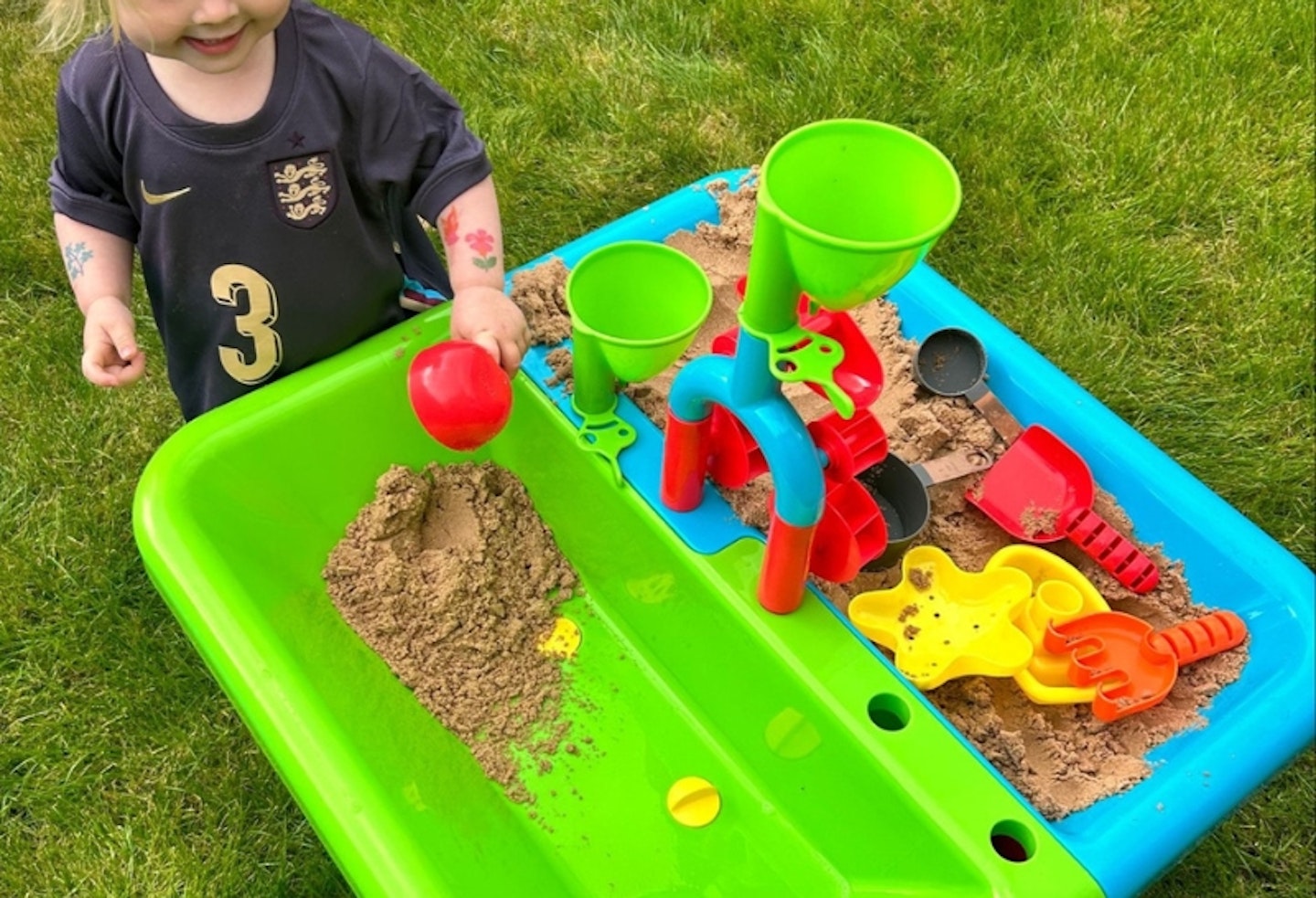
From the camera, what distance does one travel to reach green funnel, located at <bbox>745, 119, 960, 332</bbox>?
62 centimetres

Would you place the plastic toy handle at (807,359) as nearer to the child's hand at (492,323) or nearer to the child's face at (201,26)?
the child's hand at (492,323)

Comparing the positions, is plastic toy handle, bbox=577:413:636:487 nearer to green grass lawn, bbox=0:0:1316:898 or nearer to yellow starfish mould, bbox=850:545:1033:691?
yellow starfish mould, bbox=850:545:1033:691

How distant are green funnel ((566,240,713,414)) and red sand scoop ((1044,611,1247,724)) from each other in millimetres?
404

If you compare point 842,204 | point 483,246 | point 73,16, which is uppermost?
point 842,204

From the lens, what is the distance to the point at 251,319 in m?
1.07

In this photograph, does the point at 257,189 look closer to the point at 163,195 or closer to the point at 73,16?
the point at 163,195

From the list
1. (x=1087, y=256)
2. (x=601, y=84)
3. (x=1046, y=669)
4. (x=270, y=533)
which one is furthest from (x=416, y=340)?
(x=1087, y=256)

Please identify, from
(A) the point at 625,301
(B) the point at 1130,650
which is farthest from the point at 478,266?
(B) the point at 1130,650

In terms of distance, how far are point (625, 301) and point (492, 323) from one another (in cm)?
12

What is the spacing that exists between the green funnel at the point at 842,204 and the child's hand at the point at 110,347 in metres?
Result: 0.58

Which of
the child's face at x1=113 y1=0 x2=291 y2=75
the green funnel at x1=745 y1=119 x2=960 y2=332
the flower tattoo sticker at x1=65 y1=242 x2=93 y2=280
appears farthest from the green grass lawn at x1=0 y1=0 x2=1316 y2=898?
the green funnel at x1=745 y1=119 x2=960 y2=332

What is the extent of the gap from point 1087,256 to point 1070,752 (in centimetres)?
89

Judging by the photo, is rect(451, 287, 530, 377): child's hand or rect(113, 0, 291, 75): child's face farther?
rect(451, 287, 530, 377): child's hand

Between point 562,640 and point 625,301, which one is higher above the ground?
point 625,301
